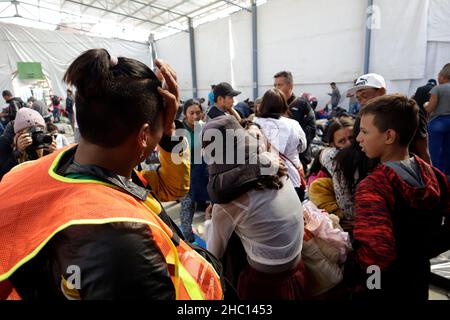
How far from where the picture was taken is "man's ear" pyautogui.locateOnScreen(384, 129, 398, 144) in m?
1.23

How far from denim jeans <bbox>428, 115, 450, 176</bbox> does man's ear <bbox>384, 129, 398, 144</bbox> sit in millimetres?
3107

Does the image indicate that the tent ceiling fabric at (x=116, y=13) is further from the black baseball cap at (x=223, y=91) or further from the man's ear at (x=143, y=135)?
the man's ear at (x=143, y=135)

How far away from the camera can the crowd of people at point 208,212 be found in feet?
1.87

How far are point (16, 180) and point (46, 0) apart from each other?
15271mm

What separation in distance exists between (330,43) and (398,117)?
9.75 m

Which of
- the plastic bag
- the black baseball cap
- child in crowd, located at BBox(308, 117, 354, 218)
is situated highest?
the black baseball cap

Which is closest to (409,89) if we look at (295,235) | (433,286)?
(433,286)

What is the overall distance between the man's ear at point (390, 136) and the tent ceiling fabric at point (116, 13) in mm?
12181

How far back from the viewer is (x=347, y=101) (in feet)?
30.7

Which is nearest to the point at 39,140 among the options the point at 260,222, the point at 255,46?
the point at 260,222

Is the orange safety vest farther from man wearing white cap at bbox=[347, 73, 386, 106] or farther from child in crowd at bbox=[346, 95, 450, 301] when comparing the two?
man wearing white cap at bbox=[347, 73, 386, 106]

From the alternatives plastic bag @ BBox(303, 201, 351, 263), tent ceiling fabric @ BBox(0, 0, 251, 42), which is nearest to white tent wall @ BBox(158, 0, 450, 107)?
tent ceiling fabric @ BBox(0, 0, 251, 42)

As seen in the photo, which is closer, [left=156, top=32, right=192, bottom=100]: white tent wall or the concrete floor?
the concrete floor

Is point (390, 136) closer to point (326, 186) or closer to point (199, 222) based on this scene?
point (326, 186)
